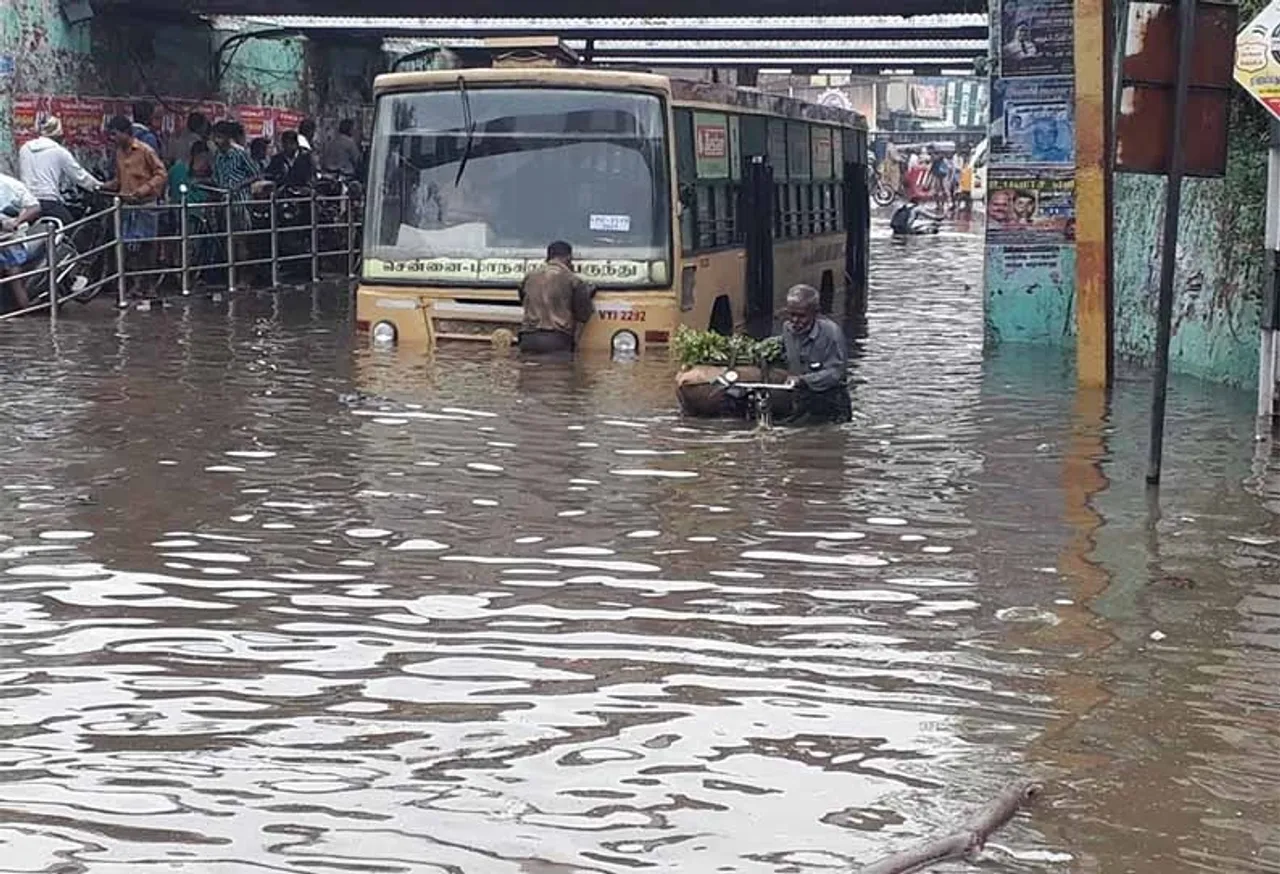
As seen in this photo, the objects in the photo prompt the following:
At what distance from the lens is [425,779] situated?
5.52 metres

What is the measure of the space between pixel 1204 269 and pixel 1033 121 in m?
2.73

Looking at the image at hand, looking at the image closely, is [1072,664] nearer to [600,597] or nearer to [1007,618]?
[1007,618]

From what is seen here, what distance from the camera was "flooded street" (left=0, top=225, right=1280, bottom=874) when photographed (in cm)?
521

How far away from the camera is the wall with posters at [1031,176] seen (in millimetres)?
16766

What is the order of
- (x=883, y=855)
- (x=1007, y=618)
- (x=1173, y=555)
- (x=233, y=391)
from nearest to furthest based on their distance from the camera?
(x=883, y=855), (x=1007, y=618), (x=1173, y=555), (x=233, y=391)

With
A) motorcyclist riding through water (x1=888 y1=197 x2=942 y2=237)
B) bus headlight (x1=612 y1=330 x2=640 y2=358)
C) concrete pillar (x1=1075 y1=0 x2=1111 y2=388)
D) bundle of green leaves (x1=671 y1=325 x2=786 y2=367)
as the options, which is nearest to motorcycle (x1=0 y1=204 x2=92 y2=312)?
bus headlight (x1=612 y1=330 x2=640 y2=358)

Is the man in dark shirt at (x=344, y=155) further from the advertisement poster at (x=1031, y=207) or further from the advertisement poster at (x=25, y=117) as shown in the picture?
the advertisement poster at (x=1031, y=207)

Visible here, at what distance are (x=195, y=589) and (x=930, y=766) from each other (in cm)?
328

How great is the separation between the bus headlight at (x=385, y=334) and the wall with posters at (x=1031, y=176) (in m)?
5.09

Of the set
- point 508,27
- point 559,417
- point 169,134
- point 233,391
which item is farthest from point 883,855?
point 508,27

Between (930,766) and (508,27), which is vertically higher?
(508,27)

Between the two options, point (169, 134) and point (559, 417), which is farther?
point (169, 134)

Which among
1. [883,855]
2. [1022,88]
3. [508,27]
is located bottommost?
[883,855]

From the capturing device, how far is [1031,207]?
1717 cm
